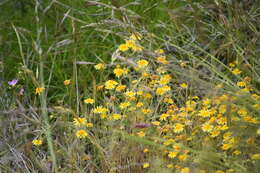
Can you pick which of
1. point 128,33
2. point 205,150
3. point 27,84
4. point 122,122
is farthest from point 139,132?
point 27,84

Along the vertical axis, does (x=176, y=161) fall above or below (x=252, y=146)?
below

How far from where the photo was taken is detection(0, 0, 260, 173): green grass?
1.82 m

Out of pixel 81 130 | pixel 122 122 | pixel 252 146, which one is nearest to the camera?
pixel 252 146

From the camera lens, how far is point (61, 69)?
3039 mm

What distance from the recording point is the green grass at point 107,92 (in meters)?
1.82

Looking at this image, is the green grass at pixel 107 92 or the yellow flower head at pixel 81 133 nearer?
the green grass at pixel 107 92

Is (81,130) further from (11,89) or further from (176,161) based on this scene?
(11,89)

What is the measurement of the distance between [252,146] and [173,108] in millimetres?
681

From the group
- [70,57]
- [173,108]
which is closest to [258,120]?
[173,108]

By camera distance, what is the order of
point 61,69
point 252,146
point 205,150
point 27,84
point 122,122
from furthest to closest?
point 61,69 → point 27,84 → point 122,122 → point 252,146 → point 205,150

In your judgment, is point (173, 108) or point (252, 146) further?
point (173, 108)

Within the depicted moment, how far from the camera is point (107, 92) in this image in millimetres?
2760

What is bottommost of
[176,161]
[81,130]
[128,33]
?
[176,161]

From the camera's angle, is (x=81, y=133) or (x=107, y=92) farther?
(x=107, y=92)
